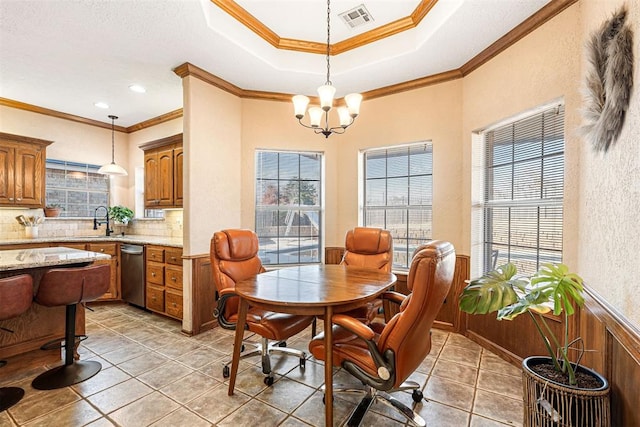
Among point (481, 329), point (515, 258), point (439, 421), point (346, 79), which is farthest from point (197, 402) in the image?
point (346, 79)

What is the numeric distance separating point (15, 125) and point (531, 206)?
645cm

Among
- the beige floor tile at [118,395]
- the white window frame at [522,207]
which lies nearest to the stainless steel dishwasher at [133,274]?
the beige floor tile at [118,395]

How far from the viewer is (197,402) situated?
1980 millimetres

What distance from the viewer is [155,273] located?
3.67 m

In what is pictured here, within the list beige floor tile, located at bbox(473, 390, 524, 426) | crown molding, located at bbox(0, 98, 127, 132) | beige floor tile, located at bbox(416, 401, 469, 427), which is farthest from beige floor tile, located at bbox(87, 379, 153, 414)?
crown molding, located at bbox(0, 98, 127, 132)

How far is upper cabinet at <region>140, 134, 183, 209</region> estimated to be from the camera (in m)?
3.86

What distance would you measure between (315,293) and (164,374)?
60.3 inches

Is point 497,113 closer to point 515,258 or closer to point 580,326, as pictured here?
point 515,258

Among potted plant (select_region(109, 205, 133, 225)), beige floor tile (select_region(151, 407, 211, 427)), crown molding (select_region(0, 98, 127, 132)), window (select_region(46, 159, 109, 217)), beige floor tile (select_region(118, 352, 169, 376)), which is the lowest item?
beige floor tile (select_region(118, 352, 169, 376))

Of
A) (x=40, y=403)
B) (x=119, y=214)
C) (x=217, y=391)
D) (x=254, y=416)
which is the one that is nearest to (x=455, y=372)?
(x=254, y=416)

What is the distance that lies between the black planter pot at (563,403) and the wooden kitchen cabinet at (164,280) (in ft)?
10.8

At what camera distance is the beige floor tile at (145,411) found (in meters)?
1.79

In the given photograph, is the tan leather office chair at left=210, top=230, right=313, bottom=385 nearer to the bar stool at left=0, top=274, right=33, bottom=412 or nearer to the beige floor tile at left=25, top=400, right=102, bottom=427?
the beige floor tile at left=25, top=400, right=102, bottom=427

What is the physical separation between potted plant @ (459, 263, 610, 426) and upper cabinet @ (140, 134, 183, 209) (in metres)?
3.61
